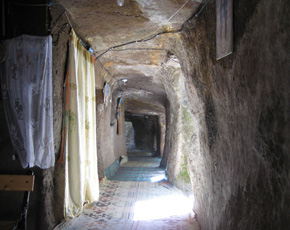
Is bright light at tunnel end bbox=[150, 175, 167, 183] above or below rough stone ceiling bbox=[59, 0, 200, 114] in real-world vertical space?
below

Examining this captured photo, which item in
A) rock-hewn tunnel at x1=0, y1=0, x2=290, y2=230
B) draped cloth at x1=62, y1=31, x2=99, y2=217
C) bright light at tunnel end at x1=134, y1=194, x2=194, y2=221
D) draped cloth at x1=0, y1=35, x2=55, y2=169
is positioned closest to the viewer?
rock-hewn tunnel at x1=0, y1=0, x2=290, y2=230

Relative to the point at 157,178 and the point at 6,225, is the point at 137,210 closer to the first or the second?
the point at 6,225

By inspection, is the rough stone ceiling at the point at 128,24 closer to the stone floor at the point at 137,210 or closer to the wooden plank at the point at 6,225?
the wooden plank at the point at 6,225

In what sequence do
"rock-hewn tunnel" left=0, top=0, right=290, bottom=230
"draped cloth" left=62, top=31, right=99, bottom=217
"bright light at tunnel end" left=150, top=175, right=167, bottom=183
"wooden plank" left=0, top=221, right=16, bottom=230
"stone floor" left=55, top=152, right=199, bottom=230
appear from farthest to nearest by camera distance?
"bright light at tunnel end" left=150, top=175, right=167, bottom=183 < "stone floor" left=55, top=152, right=199, bottom=230 < "draped cloth" left=62, top=31, right=99, bottom=217 < "wooden plank" left=0, top=221, right=16, bottom=230 < "rock-hewn tunnel" left=0, top=0, right=290, bottom=230

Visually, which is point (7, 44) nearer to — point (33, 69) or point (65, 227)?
point (33, 69)

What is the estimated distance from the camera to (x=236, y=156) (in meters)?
2.09

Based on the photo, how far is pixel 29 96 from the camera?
8.62ft

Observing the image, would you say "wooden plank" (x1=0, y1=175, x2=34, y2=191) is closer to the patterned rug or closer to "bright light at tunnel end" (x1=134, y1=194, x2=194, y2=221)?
the patterned rug

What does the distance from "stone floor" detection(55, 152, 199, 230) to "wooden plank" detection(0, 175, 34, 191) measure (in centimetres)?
75

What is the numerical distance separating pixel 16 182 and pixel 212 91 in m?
2.15

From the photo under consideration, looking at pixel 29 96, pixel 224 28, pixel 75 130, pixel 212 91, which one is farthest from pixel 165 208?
pixel 224 28

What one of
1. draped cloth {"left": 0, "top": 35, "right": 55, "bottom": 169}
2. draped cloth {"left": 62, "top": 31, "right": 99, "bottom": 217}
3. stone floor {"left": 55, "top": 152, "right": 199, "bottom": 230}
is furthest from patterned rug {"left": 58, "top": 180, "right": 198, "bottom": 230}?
draped cloth {"left": 0, "top": 35, "right": 55, "bottom": 169}

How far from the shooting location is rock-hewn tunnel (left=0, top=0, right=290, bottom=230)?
4.80ft

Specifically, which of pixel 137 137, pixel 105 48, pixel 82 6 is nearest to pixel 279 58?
pixel 82 6
